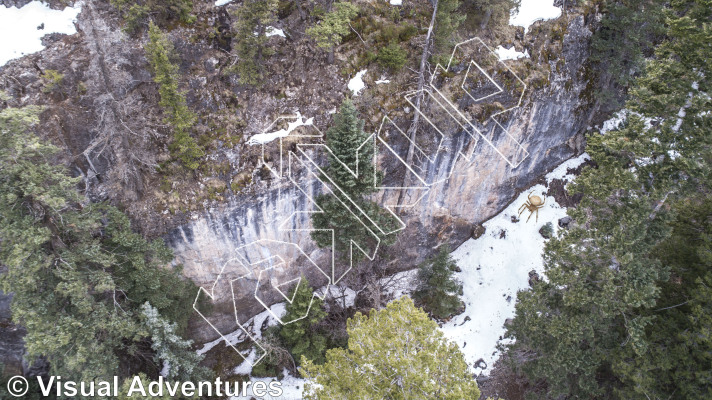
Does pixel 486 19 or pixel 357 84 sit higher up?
pixel 486 19

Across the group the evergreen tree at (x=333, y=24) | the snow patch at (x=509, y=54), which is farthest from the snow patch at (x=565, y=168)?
the evergreen tree at (x=333, y=24)

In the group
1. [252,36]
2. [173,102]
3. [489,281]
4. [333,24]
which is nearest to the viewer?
[173,102]

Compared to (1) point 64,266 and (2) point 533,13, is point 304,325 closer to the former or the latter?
(1) point 64,266

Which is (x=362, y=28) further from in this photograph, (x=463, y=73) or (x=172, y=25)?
(x=172, y=25)

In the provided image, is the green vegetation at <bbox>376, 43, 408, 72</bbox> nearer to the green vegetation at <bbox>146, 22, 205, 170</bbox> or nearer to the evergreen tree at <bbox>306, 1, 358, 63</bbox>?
the evergreen tree at <bbox>306, 1, 358, 63</bbox>

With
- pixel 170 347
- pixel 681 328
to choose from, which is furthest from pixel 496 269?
pixel 170 347

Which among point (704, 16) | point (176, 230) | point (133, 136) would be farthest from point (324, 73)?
point (704, 16)

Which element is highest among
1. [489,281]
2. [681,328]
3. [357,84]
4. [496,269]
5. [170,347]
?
[357,84]
